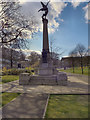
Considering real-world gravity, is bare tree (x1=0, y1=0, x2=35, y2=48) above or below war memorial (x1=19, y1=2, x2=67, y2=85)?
above

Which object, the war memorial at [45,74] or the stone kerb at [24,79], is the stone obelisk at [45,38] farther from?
the stone kerb at [24,79]

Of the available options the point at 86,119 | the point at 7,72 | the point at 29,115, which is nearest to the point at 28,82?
the point at 29,115

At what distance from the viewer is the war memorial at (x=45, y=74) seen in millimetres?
8567

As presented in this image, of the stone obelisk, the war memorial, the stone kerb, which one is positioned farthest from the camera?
the stone obelisk

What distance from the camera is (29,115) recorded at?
2939mm

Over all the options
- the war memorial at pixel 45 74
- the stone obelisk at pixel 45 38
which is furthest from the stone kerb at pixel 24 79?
the stone obelisk at pixel 45 38

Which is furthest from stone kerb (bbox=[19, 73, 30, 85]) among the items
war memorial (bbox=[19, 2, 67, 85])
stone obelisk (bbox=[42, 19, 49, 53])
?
stone obelisk (bbox=[42, 19, 49, 53])

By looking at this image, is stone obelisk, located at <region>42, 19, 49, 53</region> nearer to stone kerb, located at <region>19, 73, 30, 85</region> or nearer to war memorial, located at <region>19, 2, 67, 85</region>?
war memorial, located at <region>19, 2, 67, 85</region>

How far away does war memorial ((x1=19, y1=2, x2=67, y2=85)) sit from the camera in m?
8.57

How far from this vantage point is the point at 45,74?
36.1 feet

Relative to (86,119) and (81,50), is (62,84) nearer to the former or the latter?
(86,119)

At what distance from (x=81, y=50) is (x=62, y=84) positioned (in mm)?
18226

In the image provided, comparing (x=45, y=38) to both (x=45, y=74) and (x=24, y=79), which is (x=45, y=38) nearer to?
(x=45, y=74)

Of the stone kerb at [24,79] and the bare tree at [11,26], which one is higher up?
the bare tree at [11,26]
